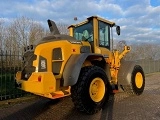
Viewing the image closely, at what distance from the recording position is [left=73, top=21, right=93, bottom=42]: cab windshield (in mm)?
8000

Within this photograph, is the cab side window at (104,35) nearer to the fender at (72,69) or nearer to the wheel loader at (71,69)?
the wheel loader at (71,69)

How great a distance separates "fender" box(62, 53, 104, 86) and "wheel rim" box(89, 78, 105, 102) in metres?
0.74

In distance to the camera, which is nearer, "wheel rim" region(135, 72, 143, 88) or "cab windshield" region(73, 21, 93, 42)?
"cab windshield" region(73, 21, 93, 42)

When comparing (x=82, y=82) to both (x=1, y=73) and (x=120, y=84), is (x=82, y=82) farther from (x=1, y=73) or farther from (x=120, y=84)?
(x=1, y=73)

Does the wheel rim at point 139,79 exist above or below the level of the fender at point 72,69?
below

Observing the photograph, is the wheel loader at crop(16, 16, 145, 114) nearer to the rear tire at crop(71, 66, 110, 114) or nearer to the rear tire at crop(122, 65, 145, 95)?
the rear tire at crop(71, 66, 110, 114)

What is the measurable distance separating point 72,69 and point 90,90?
2.87ft

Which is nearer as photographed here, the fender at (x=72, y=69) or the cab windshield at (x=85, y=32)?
the fender at (x=72, y=69)

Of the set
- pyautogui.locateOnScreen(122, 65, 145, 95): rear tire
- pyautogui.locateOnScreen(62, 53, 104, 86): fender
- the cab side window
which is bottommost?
pyautogui.locateOnScreen(122, 65, 145, 95): rear tire

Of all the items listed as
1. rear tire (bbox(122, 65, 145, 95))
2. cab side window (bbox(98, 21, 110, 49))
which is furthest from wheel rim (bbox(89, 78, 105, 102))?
rear tire (bbox(122, 65, 145, 95))

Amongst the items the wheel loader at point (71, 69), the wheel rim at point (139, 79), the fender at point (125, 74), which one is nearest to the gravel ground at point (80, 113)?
the wheel loader at point (71, 69)

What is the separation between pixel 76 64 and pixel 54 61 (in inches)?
27.3

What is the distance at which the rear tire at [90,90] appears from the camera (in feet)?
20.1

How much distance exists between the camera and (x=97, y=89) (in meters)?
6.86
